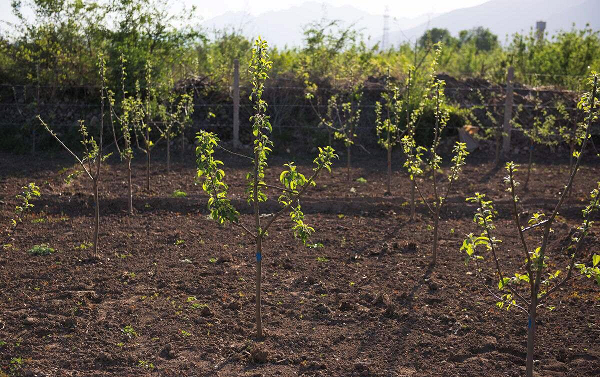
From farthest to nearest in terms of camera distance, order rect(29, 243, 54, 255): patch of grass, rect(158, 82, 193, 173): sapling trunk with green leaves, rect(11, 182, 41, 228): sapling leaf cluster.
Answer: rect(158, 82, 193, 173): sapling trunk with green leaves
rect(29, 243, 54, 255): patch of grass
rect(11, 182, 41, 228): sapling leaf cluster

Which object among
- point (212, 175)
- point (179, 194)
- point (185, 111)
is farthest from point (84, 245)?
point (185, 111)

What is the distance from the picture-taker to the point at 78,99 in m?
14.6

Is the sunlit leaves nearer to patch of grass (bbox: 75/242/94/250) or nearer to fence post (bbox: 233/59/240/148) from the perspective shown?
patch of grass (bbox: 75/242/94/250)

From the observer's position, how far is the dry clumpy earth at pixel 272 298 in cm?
493

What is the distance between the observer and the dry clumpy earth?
16.2 feet

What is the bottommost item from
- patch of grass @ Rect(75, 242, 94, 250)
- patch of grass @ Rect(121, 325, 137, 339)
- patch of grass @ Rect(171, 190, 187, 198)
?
patch of grass @ Rect(121, 325, 137, 339)

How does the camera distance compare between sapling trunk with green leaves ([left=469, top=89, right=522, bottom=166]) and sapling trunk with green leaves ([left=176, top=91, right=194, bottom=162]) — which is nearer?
sapling trunk with green leaves ([left=176, top=91, right=194, bottom=162])

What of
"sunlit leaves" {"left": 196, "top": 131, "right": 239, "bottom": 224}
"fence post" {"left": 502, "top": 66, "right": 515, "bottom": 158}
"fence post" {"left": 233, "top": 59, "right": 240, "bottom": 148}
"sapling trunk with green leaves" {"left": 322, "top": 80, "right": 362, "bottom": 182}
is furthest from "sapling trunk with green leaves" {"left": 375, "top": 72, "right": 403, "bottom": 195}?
"sunlit leaves" {"left": 196, "top": 131, "right": 239, "bottom": 224}

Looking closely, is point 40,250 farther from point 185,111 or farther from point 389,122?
point 389,122

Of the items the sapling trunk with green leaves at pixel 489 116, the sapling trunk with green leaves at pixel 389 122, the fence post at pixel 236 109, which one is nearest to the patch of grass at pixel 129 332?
the sapling trunk with green leaves at pixel 389 122

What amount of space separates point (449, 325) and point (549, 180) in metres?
7.13

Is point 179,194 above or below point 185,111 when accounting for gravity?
below

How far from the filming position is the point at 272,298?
618 centimetres

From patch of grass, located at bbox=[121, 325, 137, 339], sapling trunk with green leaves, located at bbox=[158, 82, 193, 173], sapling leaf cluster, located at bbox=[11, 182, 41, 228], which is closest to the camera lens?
patch of grass, located at bbox=[121, 325, 137, 339]
